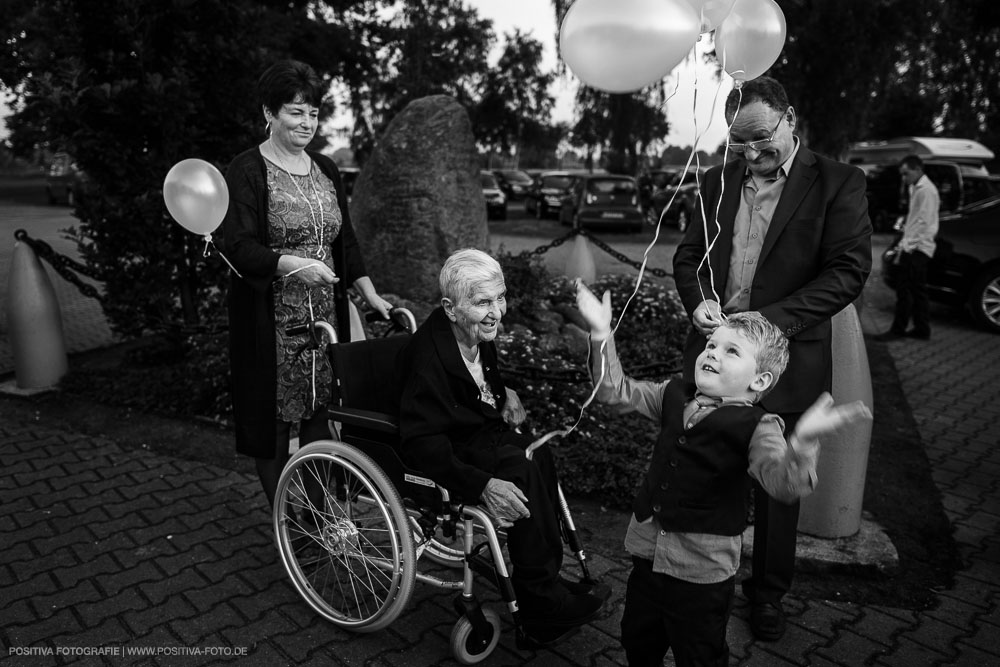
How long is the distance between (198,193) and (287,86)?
615 mm

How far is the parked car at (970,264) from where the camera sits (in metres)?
8.94

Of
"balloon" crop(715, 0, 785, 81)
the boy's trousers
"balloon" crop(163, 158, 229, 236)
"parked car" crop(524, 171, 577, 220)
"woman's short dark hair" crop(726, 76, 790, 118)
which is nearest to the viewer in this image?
the boy's trousers

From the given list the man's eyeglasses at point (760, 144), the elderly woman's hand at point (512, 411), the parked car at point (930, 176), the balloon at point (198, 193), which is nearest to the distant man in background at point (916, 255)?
the parked car at point (930, 176)

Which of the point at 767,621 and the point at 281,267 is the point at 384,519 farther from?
the point at 767,621

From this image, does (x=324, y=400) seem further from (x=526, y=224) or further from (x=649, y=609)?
(x=526, y=224)

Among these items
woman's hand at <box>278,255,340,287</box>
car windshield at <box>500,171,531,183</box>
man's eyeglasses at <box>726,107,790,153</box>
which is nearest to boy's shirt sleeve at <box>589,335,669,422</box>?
man's eyeglasses at <box>726,107,790,153</box>

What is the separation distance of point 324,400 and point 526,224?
64.6 ft

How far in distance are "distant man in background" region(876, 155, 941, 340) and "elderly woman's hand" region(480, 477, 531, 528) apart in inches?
283

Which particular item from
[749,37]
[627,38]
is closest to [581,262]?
[749,37]

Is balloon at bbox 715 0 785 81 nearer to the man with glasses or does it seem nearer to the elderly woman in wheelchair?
the man with glasses

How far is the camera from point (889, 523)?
4.24 metres

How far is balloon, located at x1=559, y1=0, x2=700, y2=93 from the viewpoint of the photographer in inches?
94.0

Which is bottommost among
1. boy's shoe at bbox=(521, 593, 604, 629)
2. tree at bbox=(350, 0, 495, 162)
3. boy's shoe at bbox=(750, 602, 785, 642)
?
boy's shoe at bbox=(750, 602, 785, 642)

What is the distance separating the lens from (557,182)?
80.2 feet
